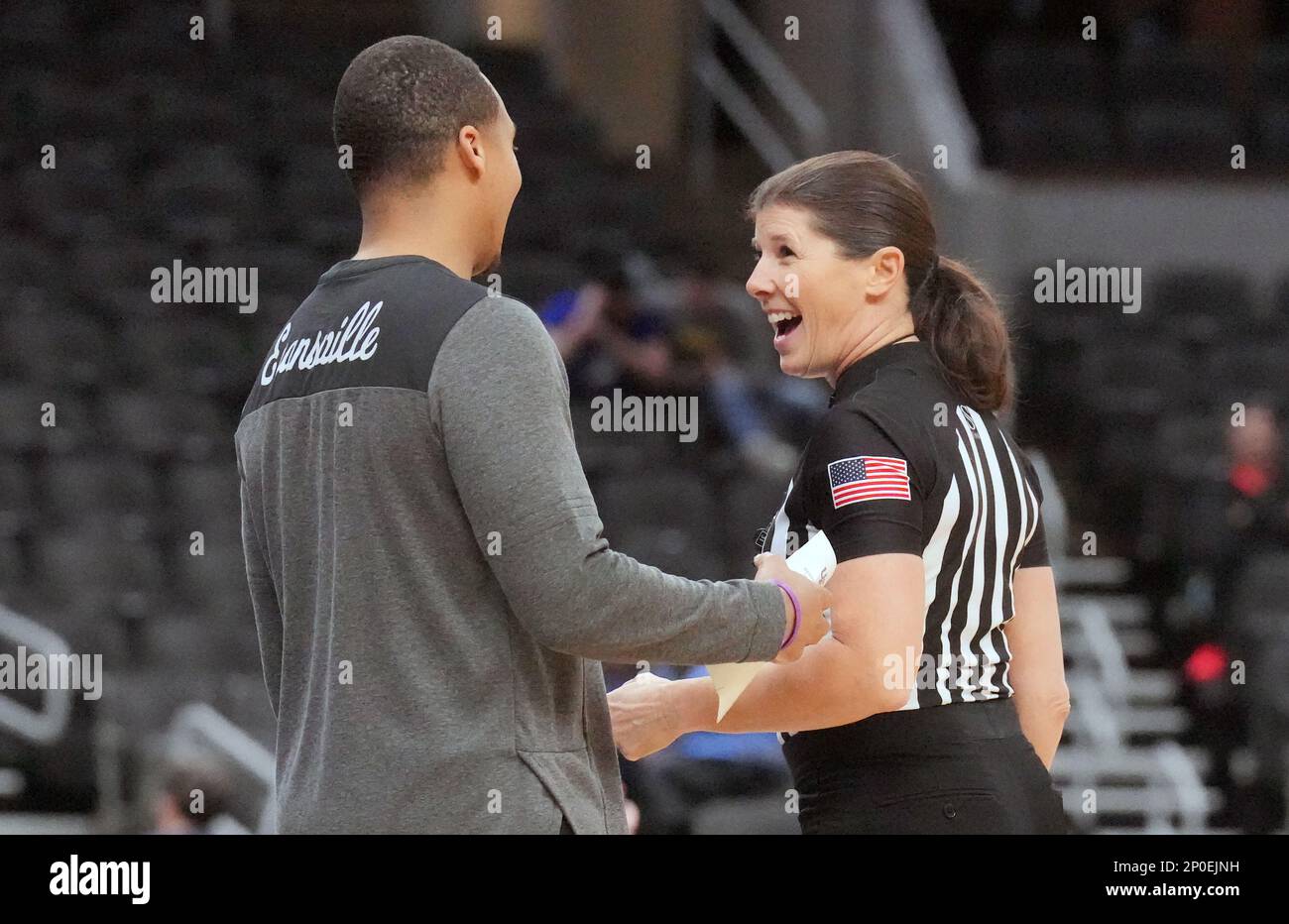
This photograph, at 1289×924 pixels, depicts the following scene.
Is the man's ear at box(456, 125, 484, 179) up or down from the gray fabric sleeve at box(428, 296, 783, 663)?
up

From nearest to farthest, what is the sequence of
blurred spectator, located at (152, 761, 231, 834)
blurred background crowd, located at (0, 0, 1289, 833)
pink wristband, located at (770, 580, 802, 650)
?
pink wristband, located at (770, 580, 802, 650)
blurred spectator, located at (152, 761, 231, 834)
blurred background crowd, located at (0, 0, 1289, 833)

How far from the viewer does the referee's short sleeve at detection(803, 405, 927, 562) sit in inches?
80.2

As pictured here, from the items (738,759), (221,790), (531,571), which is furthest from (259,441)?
(738,759)

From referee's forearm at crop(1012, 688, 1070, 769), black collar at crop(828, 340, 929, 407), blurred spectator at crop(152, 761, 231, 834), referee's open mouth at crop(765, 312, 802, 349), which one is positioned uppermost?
referee's open mouth at crop(765, 312, 802, 349)

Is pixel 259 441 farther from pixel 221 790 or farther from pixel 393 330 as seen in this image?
pixel 221 790

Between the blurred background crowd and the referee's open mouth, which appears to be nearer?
the referee's open mouth

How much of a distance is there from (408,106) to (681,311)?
5.84 meters

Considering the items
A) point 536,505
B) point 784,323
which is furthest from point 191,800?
point 536,505

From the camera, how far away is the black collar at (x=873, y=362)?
2211mm

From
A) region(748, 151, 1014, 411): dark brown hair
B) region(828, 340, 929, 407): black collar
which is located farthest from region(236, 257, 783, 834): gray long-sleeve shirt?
region(748, 151, 1014, 411): dark brown hair

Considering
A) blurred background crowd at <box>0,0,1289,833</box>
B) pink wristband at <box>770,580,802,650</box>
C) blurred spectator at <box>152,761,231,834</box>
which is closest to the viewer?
pink wristband at <box>770,580,802,650</box>

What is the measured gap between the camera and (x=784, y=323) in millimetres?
2311

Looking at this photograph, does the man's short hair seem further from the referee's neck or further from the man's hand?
the man's hand

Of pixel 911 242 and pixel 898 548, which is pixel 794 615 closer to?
pixel 898 548
